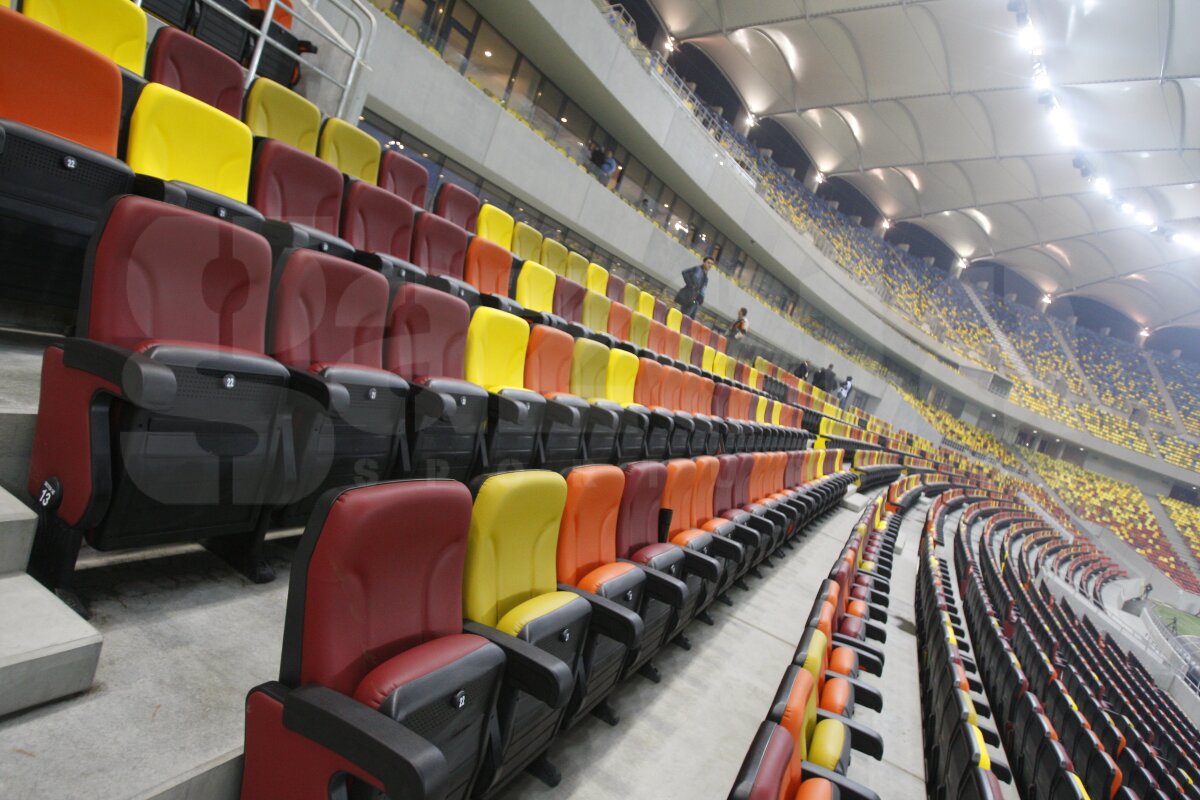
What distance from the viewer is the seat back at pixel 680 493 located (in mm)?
1337

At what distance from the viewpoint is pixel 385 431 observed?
3.25 ft

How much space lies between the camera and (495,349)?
1396 mm

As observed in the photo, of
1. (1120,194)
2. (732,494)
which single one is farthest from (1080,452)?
(732,494)

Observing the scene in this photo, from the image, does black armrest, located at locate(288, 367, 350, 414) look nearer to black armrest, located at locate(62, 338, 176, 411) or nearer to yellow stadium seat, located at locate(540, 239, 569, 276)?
black armrest, located at locate(62, 338, 176, 411)

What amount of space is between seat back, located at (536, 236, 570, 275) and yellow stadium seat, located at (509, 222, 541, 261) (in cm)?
3

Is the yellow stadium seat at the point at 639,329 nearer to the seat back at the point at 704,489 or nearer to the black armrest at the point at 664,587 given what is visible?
the seat back at the point at 704,489

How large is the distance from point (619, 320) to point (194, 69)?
1746 millimetres

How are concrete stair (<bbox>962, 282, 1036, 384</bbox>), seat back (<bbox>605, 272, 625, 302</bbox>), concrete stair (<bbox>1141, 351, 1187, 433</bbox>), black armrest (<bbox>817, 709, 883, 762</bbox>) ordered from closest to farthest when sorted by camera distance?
1. black armrest (<bbox>817, 709, 883, 762</bbox>)
2. seat back (<bbox>605, 272, 625, 302</bbox>)
3. concrete stair (<bbox>962, 282, 1036, 384</bbox>)
4. concrete stair (<bbox>1141, 351, 1187, 433</bbox>)

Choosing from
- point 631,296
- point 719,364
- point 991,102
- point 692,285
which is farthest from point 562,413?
point 991,102

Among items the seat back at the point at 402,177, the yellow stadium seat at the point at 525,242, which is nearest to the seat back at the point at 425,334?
the seat back at the point at 402,177

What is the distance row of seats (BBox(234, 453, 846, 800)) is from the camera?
0.50 meters

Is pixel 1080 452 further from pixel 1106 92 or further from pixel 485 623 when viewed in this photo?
pixel 485 623

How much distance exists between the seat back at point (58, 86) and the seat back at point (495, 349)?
0.71 m

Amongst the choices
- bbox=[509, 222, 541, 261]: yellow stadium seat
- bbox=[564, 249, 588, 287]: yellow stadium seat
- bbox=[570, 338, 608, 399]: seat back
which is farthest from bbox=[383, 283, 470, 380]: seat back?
bbox=[564, 249, 588, 287]: yellow stadium seat
